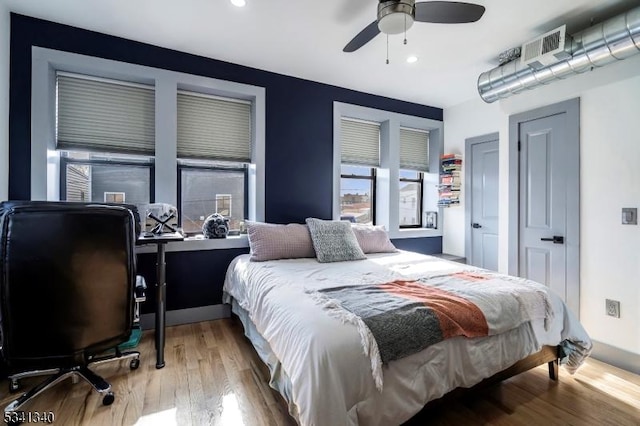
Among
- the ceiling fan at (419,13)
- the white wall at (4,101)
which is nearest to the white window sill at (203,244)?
the white wall at (4,101)

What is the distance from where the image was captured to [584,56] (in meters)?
2.36

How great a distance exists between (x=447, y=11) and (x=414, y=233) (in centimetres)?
308

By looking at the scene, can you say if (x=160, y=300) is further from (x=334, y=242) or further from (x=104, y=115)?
(x=104, y=115)

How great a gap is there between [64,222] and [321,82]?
297 centimetres

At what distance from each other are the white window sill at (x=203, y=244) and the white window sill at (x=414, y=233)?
6.86 ft

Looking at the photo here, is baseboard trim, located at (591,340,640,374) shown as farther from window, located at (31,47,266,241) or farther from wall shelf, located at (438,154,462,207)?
window, located at (31,47,266,241)

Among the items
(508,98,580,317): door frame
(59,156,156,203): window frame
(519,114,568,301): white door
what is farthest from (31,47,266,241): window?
(508,98,580,317): door frame

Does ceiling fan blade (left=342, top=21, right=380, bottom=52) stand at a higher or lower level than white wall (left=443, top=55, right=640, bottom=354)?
higher

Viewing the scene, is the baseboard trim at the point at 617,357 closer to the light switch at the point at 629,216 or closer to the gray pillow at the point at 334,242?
the light switch at the point at 629,216

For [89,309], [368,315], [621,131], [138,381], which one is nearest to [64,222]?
[89,309]

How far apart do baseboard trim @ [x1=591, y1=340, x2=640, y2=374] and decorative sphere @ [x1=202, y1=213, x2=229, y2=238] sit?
3534 millimetres

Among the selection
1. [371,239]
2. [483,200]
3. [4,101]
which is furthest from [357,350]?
[483,200]

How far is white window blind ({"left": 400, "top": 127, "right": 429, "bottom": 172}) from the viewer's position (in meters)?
4.41

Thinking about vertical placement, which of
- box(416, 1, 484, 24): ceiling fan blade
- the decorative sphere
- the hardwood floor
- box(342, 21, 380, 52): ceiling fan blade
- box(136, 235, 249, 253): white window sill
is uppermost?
box(342, 21, 380, 52): ceiling fan blade
